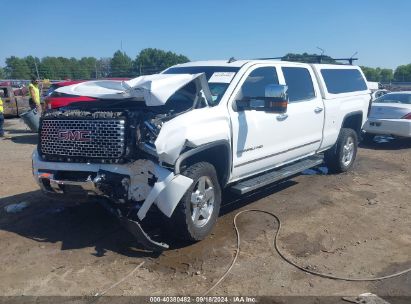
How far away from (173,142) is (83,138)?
3.40 ft

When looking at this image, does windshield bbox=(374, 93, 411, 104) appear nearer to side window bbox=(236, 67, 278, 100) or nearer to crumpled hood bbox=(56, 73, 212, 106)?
side window bbox=(236, 67, 278, 100)

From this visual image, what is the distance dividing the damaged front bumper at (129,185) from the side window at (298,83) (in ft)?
8.88

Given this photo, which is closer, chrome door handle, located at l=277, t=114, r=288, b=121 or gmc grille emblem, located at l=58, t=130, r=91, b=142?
gmc grille emblem, located at l=58, t=130, r=91, b=142

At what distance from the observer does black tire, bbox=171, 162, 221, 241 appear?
4.25 meters

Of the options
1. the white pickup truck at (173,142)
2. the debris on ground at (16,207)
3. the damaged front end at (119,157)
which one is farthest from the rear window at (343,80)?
the debris on ground at (16,207)

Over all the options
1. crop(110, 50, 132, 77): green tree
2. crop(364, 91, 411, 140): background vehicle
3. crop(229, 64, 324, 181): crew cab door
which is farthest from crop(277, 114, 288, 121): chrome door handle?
crop(110, 50, 132, 77): green tree

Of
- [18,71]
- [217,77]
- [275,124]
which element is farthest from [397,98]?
[18,71]

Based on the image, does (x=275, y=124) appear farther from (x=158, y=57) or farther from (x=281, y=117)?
(x=158, y=57)

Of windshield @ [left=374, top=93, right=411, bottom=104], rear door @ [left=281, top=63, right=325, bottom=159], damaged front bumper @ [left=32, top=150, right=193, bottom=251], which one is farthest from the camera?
windshield @ [left=374, top=93, right=411, bottom=104]

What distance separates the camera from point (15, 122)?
16.4 m

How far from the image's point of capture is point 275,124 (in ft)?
18.2

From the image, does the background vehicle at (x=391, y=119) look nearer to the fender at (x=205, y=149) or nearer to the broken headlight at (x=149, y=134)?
the fender at (x=205, y=149)

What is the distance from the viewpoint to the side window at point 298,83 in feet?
19.9

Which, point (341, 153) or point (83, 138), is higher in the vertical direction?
point (83, 138)
